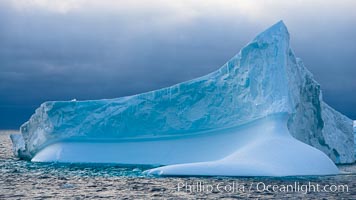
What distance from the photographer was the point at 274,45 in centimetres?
1961

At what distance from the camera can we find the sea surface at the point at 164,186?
11.5 metres

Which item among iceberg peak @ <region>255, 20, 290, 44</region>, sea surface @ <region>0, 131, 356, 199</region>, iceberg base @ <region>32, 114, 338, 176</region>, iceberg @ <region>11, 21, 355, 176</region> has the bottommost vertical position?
sea surface @ <region>0, 131, 356, 199</region>

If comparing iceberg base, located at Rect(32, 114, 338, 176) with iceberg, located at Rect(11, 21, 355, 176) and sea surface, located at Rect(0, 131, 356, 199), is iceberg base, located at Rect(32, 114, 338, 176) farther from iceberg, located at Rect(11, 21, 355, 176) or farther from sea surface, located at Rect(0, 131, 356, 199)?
sea surface, located at Rect(0, 131, 356, 199)

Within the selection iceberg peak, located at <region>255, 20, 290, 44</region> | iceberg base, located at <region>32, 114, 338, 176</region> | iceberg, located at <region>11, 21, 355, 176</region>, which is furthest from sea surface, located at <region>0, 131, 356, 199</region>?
Answer: iceberg peak, located at <region>255, 20, 290, 44</region>

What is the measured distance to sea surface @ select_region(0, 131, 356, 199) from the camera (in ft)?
37.8

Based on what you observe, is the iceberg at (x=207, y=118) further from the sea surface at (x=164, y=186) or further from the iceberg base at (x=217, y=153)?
the sea surface at (x=164, y=186)

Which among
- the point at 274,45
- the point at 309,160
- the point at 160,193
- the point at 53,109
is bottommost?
the point at 160,193

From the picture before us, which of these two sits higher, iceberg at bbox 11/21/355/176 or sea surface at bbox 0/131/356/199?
iceberg at bbox 11/21/355/176

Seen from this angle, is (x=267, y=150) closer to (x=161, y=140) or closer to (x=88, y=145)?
(x=161, y=140)

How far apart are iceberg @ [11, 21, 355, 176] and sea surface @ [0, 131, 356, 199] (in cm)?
293

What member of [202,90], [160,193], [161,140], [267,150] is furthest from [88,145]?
[160,193]

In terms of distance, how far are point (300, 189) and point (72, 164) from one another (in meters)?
11.8

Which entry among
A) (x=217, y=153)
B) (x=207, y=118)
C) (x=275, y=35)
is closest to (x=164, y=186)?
(x=217, y=153)

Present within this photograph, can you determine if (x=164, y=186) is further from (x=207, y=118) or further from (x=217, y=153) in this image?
(x=207, y=118)
